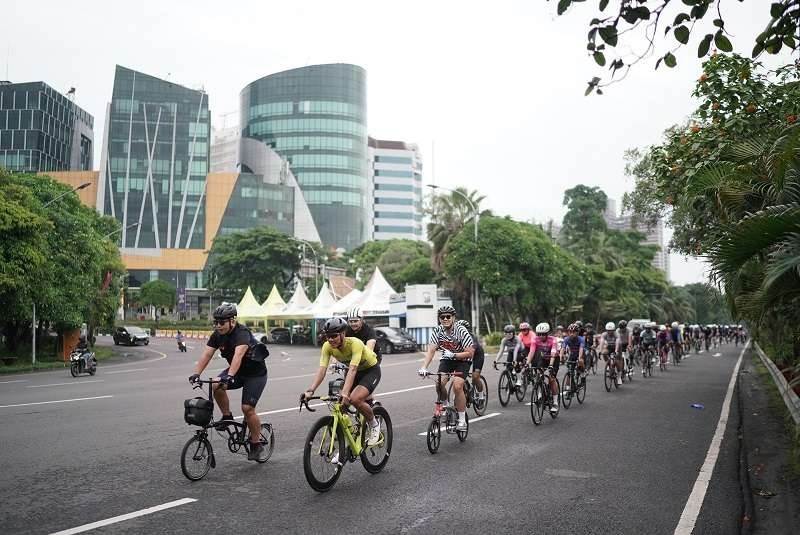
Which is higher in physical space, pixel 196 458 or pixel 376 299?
pixel 376 299

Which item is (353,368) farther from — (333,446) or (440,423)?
(440,423)

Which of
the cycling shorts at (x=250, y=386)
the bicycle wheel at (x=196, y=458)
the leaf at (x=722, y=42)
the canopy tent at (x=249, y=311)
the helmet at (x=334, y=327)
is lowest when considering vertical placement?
the bicycle wheel at (x=196, y=458)

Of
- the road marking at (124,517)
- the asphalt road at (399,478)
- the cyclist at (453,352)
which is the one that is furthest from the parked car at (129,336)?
the road marking at (124,517)

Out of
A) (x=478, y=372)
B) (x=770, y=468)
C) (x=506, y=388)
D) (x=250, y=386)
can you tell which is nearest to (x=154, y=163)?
(x=506, y=388)

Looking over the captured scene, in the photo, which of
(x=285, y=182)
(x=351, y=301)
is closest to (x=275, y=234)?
(x=351, y=301)

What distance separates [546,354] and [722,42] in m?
7.47

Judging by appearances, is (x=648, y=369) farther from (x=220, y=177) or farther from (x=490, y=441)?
(x=220, y=177)

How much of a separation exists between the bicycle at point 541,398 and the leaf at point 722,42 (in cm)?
649

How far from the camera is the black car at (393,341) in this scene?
118 feet

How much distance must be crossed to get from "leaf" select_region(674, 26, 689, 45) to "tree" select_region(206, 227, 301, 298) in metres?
74.5

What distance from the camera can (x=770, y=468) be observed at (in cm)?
798

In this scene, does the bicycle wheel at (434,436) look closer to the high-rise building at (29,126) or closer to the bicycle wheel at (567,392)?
the bicycle wheel at (567,392)

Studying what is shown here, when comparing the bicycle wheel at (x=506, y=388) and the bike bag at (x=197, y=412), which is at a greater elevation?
the bike bag at (x=197, y=412)

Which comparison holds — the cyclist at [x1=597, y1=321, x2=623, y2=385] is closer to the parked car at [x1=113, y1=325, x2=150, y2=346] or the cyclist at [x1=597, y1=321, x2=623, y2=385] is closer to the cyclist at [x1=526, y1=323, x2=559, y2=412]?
the cyclist at [x1=526, y1=323, x2=559, y2=412]
